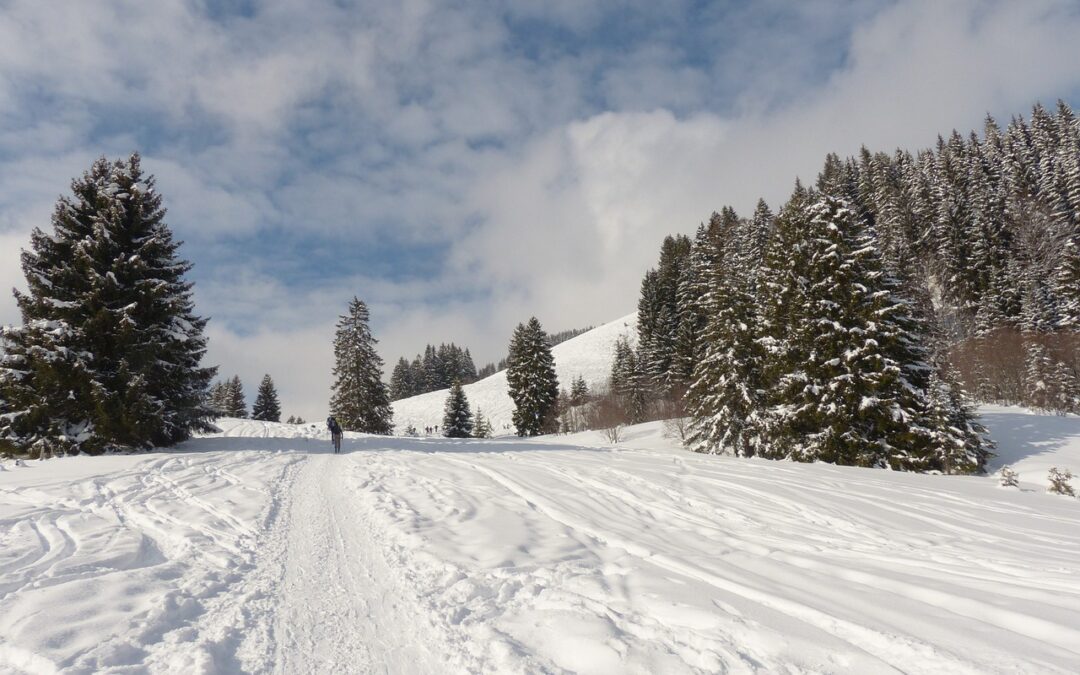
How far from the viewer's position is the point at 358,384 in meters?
41.8

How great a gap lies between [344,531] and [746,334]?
70.6 ft

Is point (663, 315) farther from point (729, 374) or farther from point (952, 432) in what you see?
point (952, 432)

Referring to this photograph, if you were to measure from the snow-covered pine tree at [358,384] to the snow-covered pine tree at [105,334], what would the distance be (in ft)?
76.4

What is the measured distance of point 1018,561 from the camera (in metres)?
5.08

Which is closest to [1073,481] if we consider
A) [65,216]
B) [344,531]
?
[344,531]

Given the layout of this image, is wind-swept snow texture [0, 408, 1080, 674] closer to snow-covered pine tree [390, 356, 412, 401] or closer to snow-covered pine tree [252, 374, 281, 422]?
snow-covered pine tree [252, 374, 281, 422]

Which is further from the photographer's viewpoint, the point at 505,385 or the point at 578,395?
the point at 505,385

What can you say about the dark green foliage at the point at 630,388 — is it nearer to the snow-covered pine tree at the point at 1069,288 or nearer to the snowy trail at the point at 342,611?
the snow-covered pine tree at the point at 1069,288

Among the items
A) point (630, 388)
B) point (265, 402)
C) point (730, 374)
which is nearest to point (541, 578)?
point (730, 374)

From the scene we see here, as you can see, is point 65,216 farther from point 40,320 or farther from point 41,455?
point 41,455

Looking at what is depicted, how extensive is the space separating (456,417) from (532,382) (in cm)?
893

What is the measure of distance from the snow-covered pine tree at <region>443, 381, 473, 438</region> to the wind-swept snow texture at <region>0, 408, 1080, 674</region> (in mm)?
37906

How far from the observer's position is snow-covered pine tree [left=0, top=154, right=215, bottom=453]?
14.7 meters

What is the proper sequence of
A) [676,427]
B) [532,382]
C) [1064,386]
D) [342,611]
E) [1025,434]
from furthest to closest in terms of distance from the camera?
[532,382] < [1064,386] < [676,427] < [1025,434] < [342,611]
